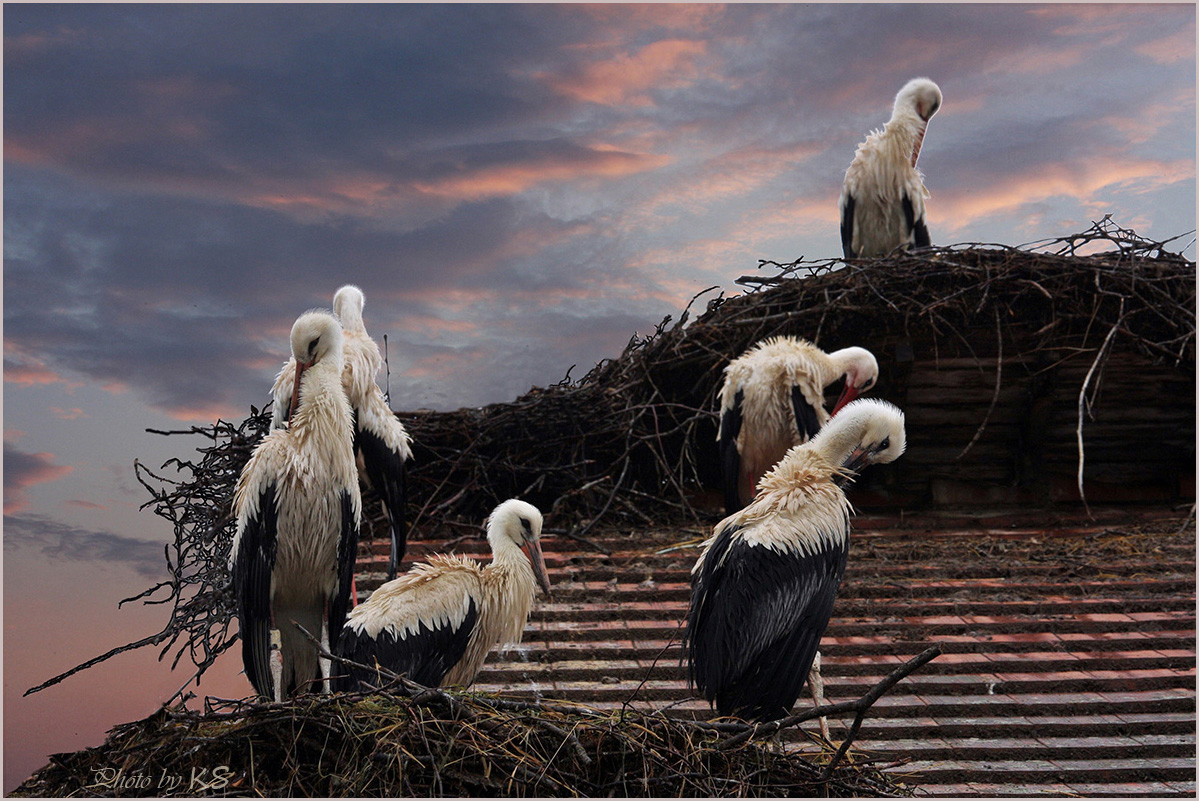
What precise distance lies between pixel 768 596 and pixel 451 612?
1361mm

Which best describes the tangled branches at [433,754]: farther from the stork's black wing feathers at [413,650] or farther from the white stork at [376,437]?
the white stork at [376,437]

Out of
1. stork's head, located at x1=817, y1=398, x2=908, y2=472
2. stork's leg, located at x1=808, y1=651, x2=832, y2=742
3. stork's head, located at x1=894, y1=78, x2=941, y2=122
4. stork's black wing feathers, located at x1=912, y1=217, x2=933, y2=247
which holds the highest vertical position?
stork's head, located at x1=894, y1=78, x2=941, y2=122

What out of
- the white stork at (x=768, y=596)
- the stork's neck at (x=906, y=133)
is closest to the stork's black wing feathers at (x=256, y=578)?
the white stork at (x=768, y=596)

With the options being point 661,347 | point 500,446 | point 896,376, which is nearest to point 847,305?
point 896,376

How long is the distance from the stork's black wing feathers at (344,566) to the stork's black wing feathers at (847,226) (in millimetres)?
5575

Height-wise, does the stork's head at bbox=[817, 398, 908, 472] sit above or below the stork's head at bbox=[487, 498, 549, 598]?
above

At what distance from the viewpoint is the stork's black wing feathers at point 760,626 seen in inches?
150

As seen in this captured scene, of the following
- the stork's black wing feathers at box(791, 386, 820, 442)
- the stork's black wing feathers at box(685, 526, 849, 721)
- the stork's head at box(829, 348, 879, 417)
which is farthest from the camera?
the stork's head at box(829, 348, 879, 417)

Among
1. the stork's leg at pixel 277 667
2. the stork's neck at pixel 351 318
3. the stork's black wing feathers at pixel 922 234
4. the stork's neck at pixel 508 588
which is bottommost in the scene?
the stork's leg at pixel 277 667

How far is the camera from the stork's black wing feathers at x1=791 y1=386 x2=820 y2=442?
6137 millimetres

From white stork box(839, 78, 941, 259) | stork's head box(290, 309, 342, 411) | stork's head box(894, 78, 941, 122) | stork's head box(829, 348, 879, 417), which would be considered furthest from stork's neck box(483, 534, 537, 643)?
stork's head box(894, 78, 941, 122)

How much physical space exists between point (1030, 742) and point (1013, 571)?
191 cm

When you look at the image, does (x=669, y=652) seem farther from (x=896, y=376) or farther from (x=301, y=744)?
(x=896, y=376)

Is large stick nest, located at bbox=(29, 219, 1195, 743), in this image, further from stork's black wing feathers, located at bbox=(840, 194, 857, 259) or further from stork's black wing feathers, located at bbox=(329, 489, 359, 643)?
stork's black wing feathers, located at bbox=(329, 489, 359, 643)
